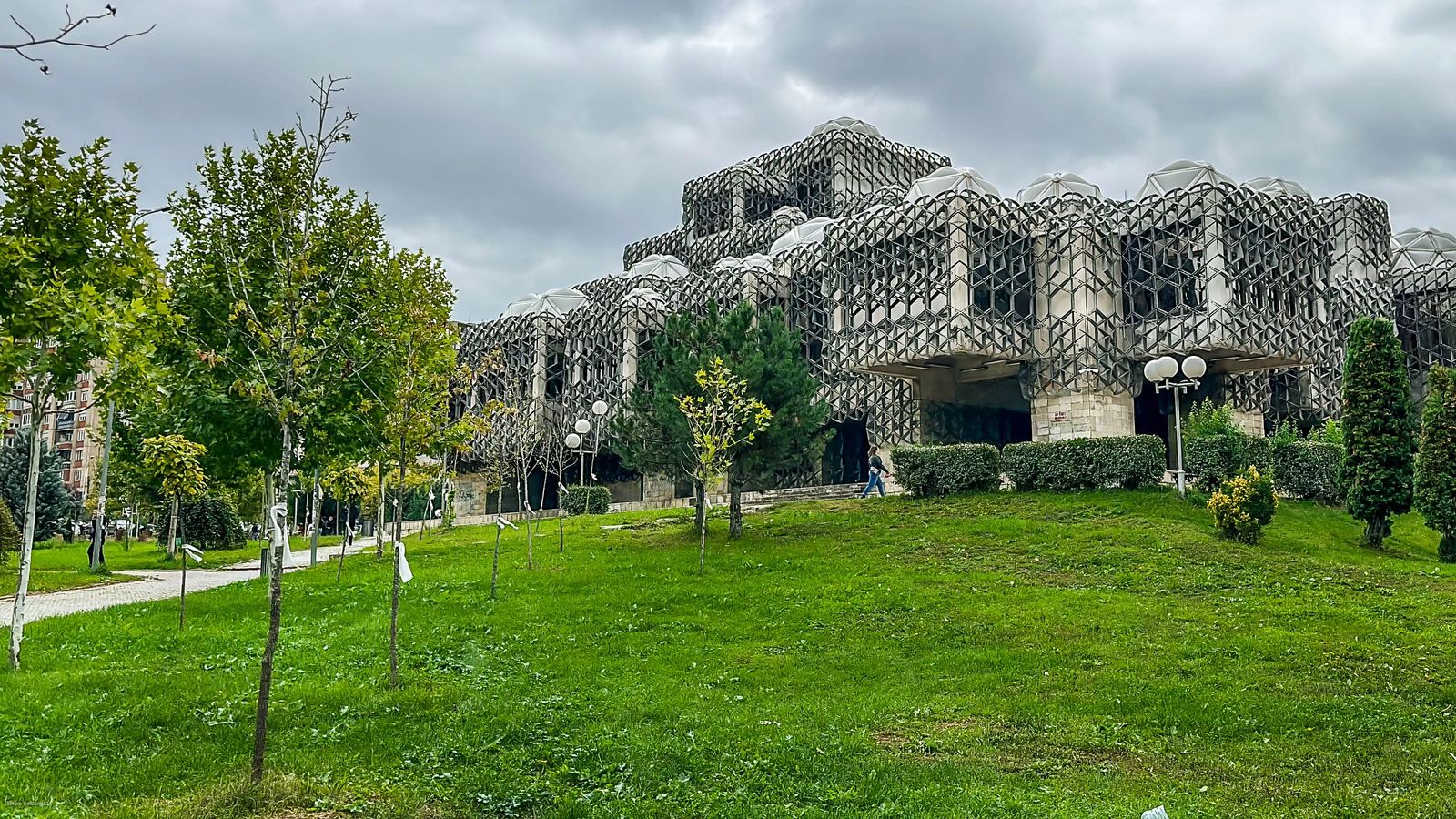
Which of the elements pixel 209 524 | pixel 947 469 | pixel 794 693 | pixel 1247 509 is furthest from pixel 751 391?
pixel 209 524

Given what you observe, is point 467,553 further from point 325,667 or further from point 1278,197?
point 1278,197

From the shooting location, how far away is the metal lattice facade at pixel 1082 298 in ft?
120

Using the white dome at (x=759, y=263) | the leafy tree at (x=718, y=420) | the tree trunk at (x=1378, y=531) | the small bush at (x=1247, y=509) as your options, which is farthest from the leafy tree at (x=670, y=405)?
the white dome at (x=759, y=263)

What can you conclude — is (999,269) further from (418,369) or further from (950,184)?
(418,369)

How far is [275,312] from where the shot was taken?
25.3 feet

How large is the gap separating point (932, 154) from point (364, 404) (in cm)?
5500

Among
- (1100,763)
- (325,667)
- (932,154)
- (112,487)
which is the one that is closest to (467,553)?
(325,667)

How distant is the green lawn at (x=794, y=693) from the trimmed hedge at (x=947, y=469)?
727 cm

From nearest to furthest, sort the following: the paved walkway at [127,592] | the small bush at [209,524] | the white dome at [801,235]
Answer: the paved walkway at [127,592] < the small bush at [209,524] < the white dome at [801,235]

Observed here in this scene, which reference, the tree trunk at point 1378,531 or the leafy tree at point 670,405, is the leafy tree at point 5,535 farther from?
the tree trunk at point 1378,531

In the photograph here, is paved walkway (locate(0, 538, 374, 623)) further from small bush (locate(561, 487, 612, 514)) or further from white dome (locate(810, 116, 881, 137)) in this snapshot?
white dome (locate(810, 116, 881, 137))

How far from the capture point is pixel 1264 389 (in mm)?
39094

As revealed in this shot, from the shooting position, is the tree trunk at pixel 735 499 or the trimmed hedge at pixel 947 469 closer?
the tree trunk at pixel 735 499

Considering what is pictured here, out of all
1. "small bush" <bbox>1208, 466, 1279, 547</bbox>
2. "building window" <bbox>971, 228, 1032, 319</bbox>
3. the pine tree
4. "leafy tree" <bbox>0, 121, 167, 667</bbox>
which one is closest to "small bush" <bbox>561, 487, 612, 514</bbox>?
"building window" <bbox>971, 228, 1032, 319</bbox>
